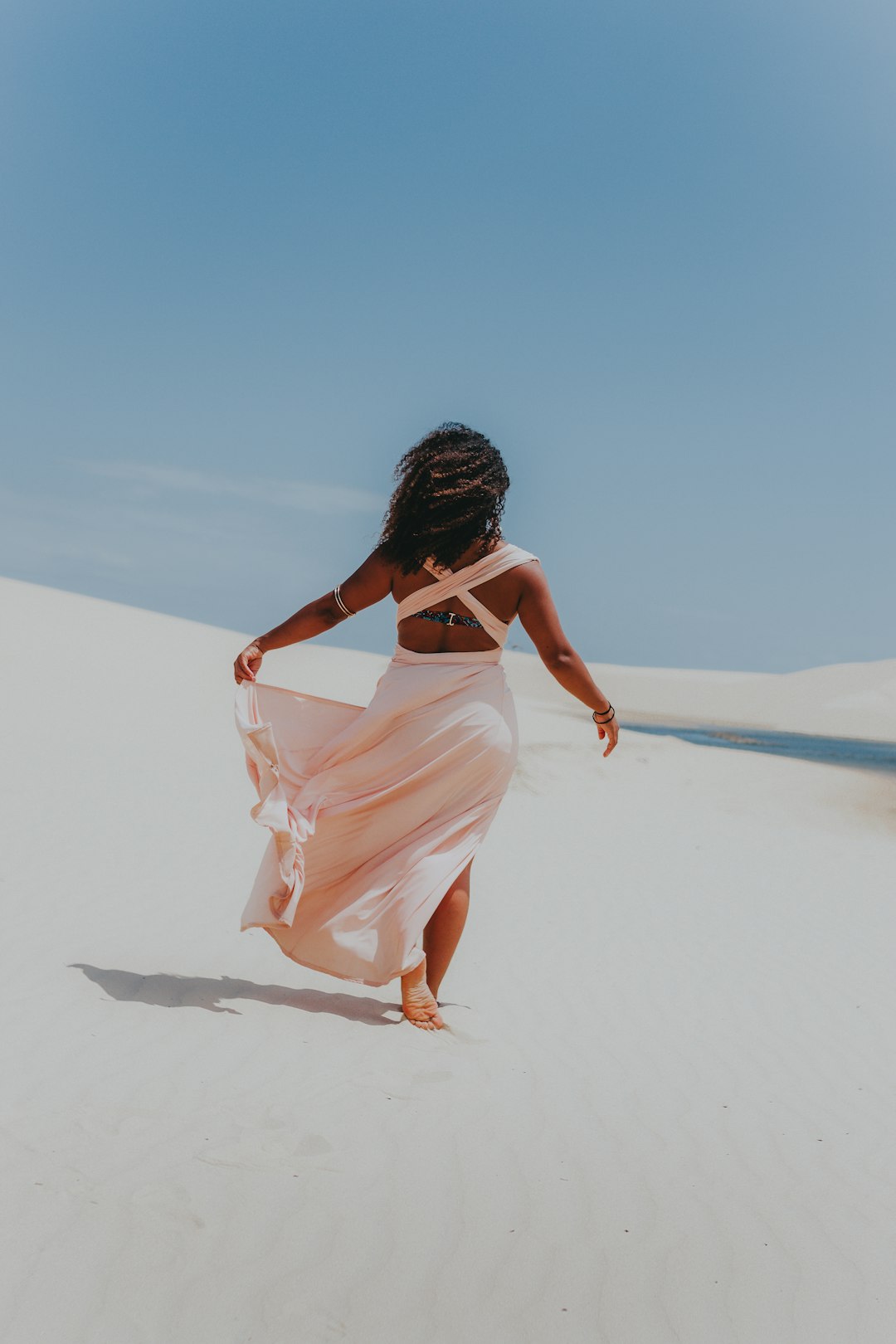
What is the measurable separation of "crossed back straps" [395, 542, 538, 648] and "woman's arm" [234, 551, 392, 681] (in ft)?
0.67

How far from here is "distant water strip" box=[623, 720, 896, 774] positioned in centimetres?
2400

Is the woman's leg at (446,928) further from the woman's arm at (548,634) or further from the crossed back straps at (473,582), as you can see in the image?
the crossed back straps at (473,582)

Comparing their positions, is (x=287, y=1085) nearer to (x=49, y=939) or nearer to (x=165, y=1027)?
(x=165, y=1027)

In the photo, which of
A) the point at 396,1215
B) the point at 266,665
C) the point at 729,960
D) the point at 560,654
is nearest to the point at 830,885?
the point at 729,960

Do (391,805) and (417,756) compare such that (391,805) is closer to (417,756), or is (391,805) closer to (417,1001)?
(417,756)

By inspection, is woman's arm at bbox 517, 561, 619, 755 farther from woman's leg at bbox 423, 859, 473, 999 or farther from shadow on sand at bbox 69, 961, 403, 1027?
shadow on sand at bbox 69, 961, 403, 1027

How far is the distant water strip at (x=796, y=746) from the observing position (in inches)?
945

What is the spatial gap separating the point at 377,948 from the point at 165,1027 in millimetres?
899

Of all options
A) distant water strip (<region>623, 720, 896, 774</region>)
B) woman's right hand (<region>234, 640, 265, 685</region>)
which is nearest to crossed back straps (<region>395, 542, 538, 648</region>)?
woman's right hand (<region>234, 640, 265, 685</region>)

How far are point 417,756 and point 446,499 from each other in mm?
1099

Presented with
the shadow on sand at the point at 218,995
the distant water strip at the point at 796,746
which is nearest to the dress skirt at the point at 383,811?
the shadow on sand at the point at 218,995

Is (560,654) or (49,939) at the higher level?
(560,654)

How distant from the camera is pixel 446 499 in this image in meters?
4.70

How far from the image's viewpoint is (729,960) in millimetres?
6984
